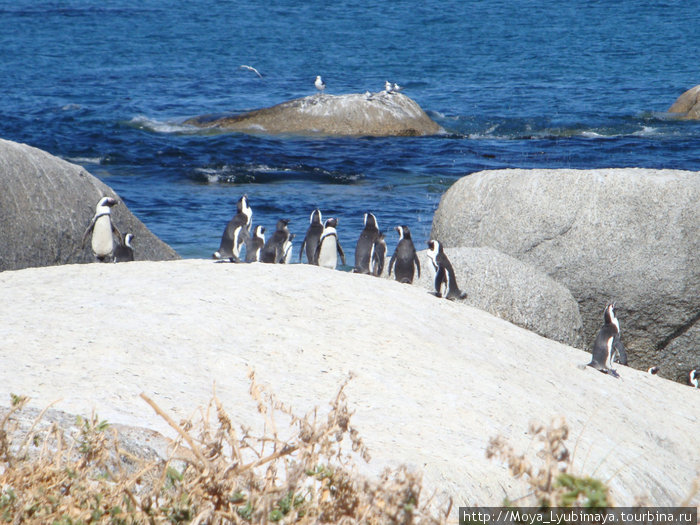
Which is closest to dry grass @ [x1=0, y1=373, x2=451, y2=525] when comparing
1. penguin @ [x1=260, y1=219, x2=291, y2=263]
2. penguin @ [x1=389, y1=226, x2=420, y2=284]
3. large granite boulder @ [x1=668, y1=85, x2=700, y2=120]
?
penguin @ [x1=389, y1=226, x2=420, y2=284]

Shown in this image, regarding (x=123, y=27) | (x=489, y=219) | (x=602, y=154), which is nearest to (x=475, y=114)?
(x=602, y=154)

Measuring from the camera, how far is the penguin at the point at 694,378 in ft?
28.8

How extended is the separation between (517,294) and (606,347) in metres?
1.19

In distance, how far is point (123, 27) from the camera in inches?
1742

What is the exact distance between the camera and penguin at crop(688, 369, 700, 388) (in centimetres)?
879

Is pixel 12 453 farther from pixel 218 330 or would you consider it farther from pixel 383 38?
pixel 383 38

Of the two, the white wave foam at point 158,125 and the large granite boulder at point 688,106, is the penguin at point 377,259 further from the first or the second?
the large granite boulder at point 688,106

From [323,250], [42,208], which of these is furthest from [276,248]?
[42,208]

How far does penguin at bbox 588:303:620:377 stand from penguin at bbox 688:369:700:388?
158 cm

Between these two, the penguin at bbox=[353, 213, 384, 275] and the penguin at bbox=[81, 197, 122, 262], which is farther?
the penguin at bbox=[353, 213, 384, 275]

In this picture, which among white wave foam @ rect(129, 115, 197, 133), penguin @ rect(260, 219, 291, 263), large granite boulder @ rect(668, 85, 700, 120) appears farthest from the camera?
large granite boulder @ rect(668, 85, 700, 120)

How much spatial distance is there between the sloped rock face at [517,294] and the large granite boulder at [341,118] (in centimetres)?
1255

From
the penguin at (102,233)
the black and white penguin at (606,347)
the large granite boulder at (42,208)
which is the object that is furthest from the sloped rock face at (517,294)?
the large granite boulder at (42,208)

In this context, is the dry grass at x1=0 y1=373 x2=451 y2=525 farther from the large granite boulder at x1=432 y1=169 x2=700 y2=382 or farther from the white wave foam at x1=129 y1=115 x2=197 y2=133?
the white wave foam at x1=129 y1=115 x2=197 y2=133
